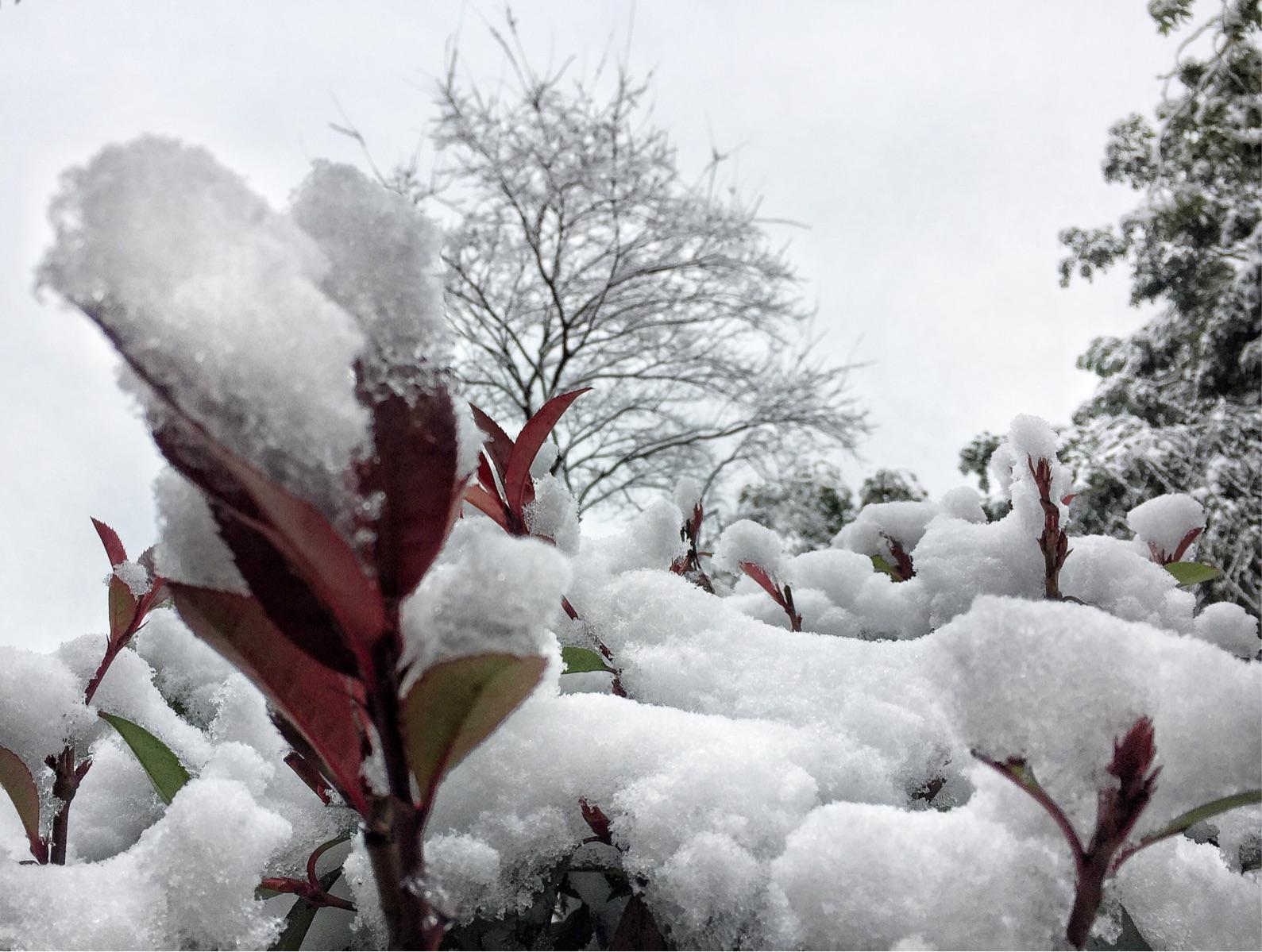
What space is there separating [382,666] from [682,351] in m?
8.24

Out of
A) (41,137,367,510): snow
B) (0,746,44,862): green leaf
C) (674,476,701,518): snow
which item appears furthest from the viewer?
(674,476,701,518): snow

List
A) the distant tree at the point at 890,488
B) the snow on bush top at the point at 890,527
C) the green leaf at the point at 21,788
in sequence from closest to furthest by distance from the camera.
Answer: the green leaf at the point at 21,788
the snow on bush top at the point at 890,527
the distant tree at the point at 890,488

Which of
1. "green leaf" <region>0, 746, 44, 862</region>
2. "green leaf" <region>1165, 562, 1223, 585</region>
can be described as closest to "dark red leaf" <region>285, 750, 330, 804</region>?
"green leaf" <region>0, 746, 44, 862</region>

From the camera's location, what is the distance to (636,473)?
8.38 metres

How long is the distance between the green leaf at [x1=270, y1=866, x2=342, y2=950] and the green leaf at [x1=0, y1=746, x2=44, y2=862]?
15 cm

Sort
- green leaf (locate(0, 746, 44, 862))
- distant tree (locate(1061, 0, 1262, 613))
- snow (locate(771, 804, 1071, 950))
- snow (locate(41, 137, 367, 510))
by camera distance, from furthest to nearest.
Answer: distant tree (locate(1061, 0, 1262, 613)) → green leaf (locate(0, 746, 44, 862)) → snow (locate(771, 804, 1071, 950)) → snow (locate(41, 137, 367, 510))

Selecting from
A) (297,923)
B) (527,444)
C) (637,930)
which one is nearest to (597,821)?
(637,930)

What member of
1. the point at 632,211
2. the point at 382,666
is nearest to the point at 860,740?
the point at 382,666

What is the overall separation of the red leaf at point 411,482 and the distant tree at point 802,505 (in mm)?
6666

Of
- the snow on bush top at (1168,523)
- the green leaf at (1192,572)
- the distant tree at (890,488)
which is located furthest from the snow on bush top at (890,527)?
the distant tree at (890,488)

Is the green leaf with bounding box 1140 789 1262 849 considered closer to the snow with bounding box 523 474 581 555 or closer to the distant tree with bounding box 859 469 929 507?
the snow with bounding box 523 474 581 555

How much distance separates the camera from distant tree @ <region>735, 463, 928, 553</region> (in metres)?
7.25

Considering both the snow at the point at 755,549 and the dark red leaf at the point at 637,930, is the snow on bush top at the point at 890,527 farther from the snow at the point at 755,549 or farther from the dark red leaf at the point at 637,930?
the dark red leaf at the point at 637,930

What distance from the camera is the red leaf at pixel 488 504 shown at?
53 centimetres
